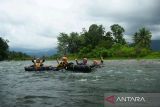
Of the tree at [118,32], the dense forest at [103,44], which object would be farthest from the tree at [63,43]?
the tree at [118,32]

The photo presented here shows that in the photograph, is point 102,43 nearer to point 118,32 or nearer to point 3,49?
point 118,32

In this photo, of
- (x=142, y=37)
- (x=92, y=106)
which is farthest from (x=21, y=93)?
(x=142, y=37)

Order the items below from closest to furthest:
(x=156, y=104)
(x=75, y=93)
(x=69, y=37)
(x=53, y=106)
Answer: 1. (x=156, y=104)
2. (x=53, y=106)
3. (x=75, y=93)
4. (x=69, y=37)

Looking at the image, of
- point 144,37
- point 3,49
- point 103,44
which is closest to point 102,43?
point 103,44

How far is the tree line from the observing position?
118438 mm

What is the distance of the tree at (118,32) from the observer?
139875 mm

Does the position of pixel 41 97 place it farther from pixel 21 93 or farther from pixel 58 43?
pixel 58 43

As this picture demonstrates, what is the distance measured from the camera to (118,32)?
140m

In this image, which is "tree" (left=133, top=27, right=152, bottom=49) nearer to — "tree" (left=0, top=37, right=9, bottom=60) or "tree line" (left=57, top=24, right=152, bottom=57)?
"tree line" (left=57, top=24, right=152, bottom=57)

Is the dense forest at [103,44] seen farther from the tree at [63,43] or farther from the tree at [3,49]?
the tree at [3,49]

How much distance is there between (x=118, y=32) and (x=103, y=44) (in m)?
12.5

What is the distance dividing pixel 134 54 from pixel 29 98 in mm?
96952

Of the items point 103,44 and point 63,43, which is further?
point 63,43

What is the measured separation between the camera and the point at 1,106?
17.2m
